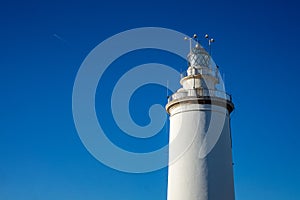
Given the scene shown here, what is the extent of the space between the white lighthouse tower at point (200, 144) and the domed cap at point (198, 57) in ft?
3.38

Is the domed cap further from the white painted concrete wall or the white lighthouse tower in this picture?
the white painted concrete wall

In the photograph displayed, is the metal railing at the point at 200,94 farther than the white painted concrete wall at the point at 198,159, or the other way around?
the metal railing at the point at 200,94

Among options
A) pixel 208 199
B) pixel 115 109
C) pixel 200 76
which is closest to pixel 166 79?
pixel 200 76

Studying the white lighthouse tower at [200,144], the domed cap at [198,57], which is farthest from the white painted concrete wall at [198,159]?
the domed cap at [198,57]

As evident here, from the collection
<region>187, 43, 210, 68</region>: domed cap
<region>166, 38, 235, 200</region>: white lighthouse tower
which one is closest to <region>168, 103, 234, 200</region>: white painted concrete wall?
<region>166, 38, 235, 200</region>: white lighthouse tower

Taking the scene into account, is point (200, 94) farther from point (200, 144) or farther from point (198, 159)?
point (198, 159)

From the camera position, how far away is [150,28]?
575 inches

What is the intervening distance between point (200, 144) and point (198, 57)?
4303 millimetres

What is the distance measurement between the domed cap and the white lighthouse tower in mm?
1029

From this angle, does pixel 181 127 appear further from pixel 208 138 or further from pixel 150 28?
pixel 150 28

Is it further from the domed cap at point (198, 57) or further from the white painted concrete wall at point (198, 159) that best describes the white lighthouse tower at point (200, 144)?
the domed cap at point (198, 57)

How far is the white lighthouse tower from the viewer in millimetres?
13072

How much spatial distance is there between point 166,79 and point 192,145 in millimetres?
3579

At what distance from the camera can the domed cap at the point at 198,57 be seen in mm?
15836
